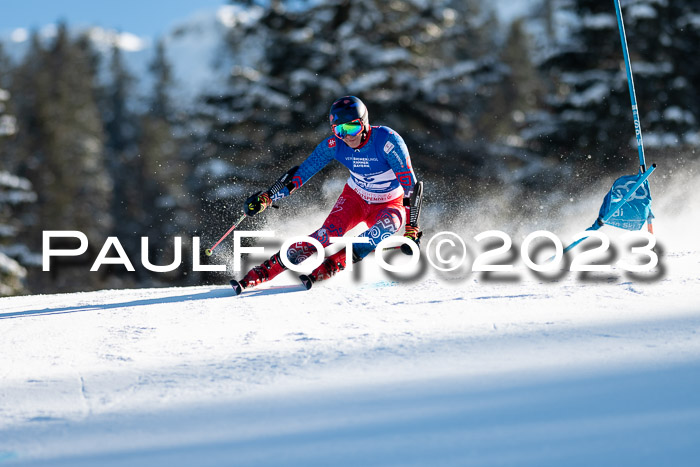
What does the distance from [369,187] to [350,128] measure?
0.59 metres

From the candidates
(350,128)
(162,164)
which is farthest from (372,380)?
(162,164)

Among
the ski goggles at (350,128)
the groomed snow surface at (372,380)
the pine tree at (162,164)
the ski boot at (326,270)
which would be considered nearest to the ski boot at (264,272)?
the ski boot at (326,270)

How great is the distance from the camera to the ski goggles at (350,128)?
5750 millimetres

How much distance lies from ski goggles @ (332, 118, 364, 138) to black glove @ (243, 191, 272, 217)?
893mm

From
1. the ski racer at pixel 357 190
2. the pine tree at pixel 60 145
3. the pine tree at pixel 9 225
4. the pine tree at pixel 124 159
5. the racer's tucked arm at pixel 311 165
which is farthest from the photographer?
the pine tree at pixel 124 159

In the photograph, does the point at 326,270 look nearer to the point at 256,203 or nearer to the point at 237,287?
the point at 237,287

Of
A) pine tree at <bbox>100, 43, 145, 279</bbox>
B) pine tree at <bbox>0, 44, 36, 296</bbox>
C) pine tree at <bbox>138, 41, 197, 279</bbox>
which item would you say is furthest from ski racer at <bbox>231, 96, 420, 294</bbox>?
pine tree at <bbox>100, 43, 145, 279</bbox>

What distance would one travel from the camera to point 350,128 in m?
5.77

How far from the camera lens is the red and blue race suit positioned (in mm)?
A: 5797

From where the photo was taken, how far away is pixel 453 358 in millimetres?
3338

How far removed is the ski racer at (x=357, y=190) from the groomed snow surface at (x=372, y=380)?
2.42 ft

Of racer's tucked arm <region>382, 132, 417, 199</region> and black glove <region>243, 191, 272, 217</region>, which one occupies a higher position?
racer's tucked arm <region>382, 132, 417, 199</region>

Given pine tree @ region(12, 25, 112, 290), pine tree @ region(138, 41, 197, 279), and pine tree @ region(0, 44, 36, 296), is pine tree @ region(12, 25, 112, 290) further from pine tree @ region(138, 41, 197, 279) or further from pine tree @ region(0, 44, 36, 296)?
pine tree @ region(0, 44, 36, 296)

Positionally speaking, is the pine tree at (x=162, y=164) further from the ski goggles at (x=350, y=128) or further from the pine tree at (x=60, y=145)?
the ski goggles at (x=350, y=128)
